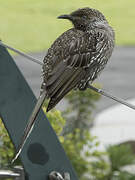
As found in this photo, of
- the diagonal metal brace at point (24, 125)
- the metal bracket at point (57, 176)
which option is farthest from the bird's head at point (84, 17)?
the metal bracket at point (57, 176)

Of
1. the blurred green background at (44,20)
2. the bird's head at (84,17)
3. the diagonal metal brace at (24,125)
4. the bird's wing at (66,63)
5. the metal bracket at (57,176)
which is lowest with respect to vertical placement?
the blurred green background at (44,20)

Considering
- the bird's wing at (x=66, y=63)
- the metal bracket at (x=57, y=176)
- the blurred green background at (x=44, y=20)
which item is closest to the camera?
the bird's wing at (x=66, y=63)

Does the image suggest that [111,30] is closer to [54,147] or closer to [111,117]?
[54,147]

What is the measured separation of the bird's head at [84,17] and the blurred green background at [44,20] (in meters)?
13.1

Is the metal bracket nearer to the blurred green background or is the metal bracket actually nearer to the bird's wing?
the bird's wing

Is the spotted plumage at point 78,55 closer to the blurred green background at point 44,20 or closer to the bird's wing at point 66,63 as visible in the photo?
the bird's wing at point 66,63

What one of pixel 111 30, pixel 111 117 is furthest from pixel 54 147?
pixel 111 117

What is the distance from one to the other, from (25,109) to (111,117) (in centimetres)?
677

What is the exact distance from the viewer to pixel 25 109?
2.05 metres

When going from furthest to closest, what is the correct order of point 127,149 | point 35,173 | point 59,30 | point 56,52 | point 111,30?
point 59,30
point 127,149
point 111,30
point 35,173
point 56,52

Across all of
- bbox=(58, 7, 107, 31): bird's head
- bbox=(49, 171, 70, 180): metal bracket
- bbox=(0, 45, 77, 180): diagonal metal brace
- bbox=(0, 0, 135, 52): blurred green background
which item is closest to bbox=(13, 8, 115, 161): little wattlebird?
bbox=(58, 7, 107, 31): bird's head

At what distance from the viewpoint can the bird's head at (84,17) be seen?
204 centimetres

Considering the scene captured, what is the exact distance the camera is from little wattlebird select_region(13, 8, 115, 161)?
1772 millimetres

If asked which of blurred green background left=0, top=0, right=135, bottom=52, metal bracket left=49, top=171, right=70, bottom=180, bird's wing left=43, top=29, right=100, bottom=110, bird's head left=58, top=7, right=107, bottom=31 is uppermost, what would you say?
bird's head left=58, top=7, right=107, bottom=31
